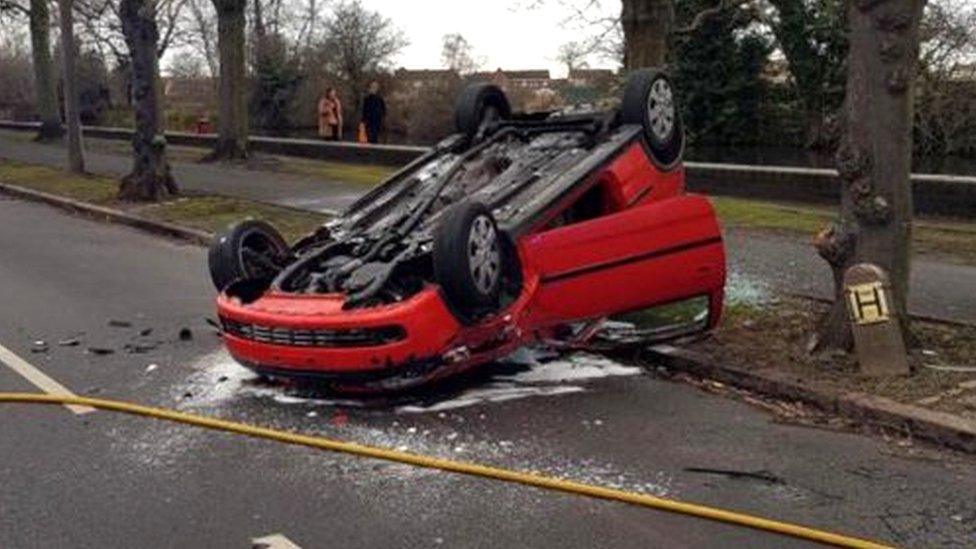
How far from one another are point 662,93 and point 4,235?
383 inches

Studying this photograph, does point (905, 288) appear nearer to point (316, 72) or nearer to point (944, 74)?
point (944, 74)

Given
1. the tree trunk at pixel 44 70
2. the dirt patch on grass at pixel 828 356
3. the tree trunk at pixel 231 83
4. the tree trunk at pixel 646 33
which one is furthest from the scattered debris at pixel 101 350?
the tree trunk at pixel 44 70

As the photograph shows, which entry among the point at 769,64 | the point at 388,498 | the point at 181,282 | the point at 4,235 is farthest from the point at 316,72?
the point at 388,498

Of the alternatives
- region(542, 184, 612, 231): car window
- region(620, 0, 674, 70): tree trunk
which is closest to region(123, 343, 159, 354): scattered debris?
region(542, 184, 612, 231): car window

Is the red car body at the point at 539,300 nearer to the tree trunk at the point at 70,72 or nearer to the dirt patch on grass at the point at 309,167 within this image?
the dirt patch on grass at the point at 309,167

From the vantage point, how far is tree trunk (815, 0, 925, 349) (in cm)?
646

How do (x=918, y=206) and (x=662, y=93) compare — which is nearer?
(x=662, y=93)

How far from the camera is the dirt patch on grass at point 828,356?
234 inches

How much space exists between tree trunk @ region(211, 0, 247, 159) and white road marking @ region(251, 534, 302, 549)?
19.7 metres

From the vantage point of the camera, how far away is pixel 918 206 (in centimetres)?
1355

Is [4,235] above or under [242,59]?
under

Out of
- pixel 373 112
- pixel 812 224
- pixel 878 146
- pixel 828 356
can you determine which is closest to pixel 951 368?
pixel 828 356

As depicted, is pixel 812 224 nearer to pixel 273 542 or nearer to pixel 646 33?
pixel 646 33

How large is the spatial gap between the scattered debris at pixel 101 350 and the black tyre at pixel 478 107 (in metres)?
2.92
